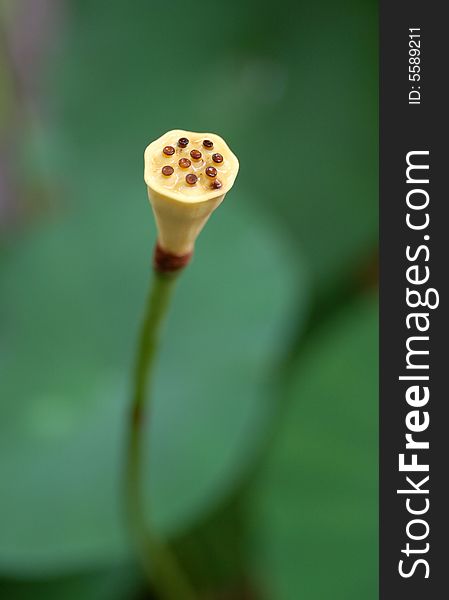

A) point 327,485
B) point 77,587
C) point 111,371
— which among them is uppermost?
point 111,371

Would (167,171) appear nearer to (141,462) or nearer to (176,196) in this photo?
(176,196)

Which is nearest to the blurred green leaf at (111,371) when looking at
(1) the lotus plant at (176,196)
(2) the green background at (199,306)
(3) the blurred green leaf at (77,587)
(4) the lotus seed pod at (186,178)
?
(2) the green background at (199,306)

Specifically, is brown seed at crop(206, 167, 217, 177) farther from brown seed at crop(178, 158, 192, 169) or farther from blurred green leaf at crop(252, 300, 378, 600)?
blurred green leaf at crop(252, 300, 378, 600)

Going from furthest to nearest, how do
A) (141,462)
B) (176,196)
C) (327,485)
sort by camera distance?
(327,485) → (141,462) → (176,196)

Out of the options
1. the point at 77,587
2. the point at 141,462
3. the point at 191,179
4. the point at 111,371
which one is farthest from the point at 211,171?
the point at 77,587

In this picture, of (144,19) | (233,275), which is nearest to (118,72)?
(144,19)

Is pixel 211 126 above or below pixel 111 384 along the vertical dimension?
above

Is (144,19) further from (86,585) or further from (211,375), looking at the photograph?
(86,585)
